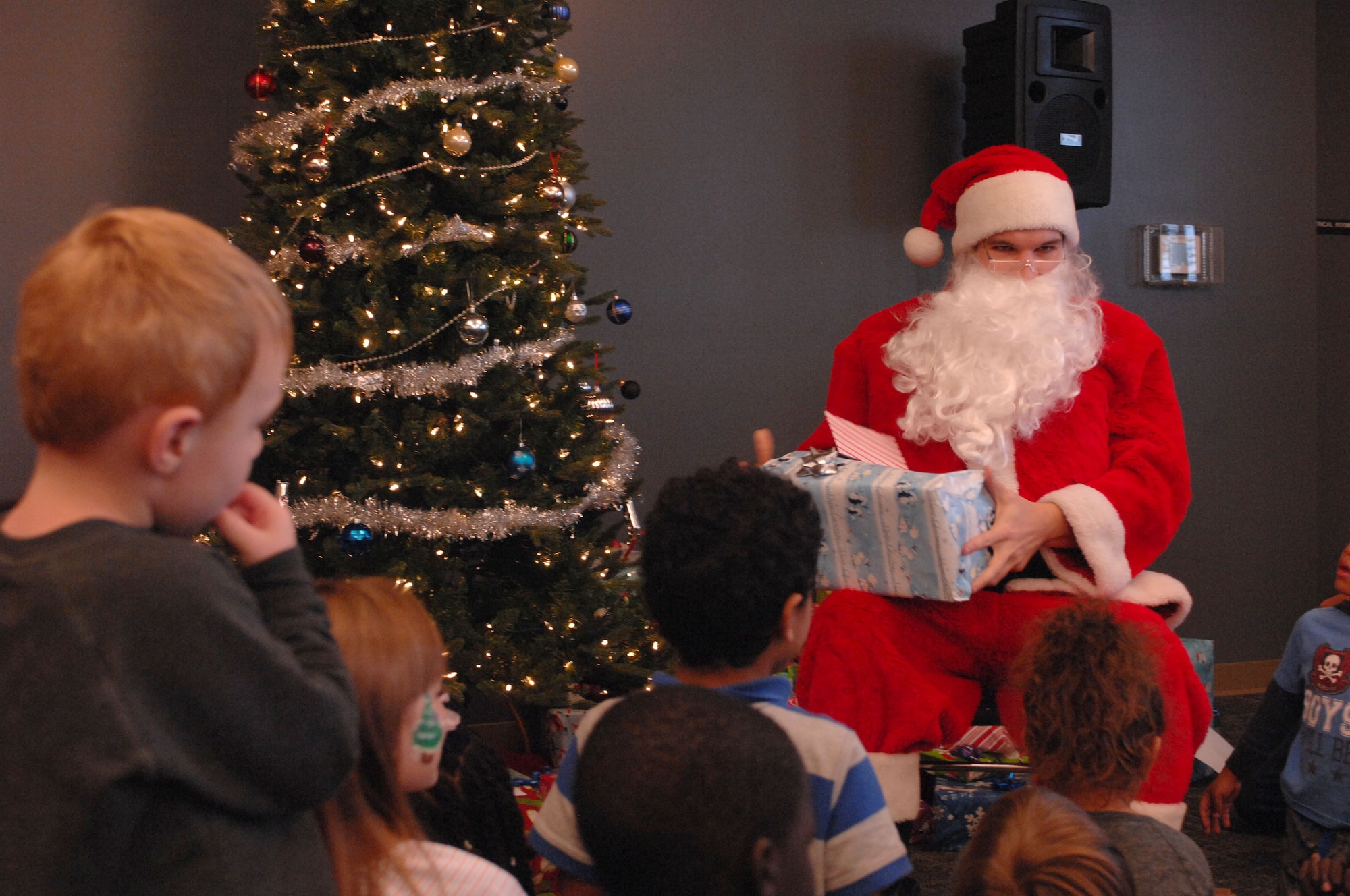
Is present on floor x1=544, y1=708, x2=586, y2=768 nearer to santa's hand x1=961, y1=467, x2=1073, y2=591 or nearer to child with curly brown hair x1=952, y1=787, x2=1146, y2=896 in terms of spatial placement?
santa's hand x1=961, y1=467, x2=1073, y2=591

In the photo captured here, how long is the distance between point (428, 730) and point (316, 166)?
159 centimetres

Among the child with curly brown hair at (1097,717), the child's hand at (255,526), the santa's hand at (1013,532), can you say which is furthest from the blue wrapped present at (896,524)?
the child's hand at (255,526)

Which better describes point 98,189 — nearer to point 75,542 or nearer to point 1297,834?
point 75,542

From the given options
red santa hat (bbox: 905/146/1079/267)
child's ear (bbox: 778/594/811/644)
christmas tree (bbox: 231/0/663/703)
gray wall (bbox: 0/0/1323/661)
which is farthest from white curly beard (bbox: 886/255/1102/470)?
gray wall (bbox: 0/0/1323/661)

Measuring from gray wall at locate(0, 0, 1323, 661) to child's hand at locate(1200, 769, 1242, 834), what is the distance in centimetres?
196

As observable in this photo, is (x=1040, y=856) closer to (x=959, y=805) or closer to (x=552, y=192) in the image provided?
(x=959, y=805)

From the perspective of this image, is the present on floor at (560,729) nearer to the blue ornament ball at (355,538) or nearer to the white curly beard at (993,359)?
the blue ornament ball at (355,538)

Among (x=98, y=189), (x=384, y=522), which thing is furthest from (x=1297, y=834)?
(x=98, y=189)

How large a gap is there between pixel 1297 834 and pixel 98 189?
322 centimetres

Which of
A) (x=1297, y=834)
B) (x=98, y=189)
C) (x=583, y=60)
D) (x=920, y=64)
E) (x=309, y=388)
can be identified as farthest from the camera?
(x=920, y=64)

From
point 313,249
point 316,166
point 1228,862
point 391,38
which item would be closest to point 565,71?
point 391,38

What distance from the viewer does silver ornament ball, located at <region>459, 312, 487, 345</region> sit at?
250 centimetres

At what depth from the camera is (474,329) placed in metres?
2.50

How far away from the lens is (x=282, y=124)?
102 inches
